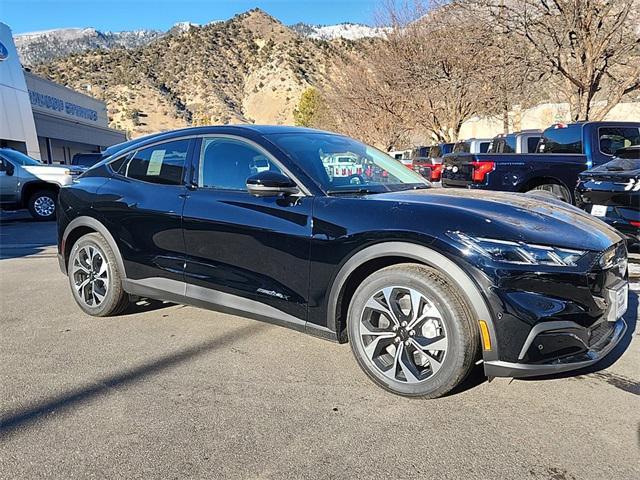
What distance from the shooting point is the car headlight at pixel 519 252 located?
2637mm

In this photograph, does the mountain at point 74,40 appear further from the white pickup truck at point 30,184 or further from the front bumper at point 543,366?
the front bumper at point 543,366

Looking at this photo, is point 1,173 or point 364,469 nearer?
point 364,469

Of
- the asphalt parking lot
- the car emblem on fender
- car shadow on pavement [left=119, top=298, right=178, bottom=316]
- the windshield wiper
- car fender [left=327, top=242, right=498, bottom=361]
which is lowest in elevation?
the asphalt parking lot

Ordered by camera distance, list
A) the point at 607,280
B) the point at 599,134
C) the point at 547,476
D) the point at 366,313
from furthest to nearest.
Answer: the point at 599,134, the point at 366,313, the point at 607,280, the point at 547,476

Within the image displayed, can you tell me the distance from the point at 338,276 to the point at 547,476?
151 cm

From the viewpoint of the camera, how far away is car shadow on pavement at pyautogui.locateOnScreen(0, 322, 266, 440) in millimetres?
2754

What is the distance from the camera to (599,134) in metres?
8.51

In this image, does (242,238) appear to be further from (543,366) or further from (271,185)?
(543,366)

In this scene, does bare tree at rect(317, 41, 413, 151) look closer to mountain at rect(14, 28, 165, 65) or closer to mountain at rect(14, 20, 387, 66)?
mountain at rect(14, 20, 387, 66)

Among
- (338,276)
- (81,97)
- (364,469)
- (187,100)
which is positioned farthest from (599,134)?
(187,100)

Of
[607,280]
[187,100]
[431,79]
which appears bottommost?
[607,280]

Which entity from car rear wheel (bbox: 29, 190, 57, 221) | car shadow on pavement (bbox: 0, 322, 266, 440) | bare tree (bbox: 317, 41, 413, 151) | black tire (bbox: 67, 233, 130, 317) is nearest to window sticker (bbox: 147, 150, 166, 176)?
black tire (bbox: 67, 233, 130, 317)

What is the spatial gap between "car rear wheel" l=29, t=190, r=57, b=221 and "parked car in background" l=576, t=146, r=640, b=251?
1138 cm

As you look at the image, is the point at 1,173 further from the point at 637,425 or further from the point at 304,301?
the point at 637,425
